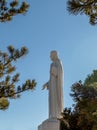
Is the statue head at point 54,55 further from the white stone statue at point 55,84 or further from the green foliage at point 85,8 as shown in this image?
the green foliage at point 85,8

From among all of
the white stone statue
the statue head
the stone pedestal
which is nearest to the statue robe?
the white stone statue

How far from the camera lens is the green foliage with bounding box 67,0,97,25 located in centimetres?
459

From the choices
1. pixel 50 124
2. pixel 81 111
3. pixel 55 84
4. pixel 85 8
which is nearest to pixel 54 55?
pixel 55 84

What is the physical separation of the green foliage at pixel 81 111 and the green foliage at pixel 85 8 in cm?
101

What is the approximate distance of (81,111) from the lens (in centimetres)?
357

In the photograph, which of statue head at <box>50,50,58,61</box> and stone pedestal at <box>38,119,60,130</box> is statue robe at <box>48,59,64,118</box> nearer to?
statue head at <box>50,50,58,61</box>

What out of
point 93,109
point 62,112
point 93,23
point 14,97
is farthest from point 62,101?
point 93,109

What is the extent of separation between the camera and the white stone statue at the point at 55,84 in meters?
10.7

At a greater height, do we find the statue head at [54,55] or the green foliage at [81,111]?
the statue head at [54,55]

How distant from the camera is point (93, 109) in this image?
3463mm

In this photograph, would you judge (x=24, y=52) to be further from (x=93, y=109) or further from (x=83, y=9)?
(x=93, y=109)

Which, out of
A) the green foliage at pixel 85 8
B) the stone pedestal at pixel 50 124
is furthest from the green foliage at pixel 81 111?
the green foliage at pixel 85 8

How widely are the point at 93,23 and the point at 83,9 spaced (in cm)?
28

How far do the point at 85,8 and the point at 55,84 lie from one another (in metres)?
6.29
